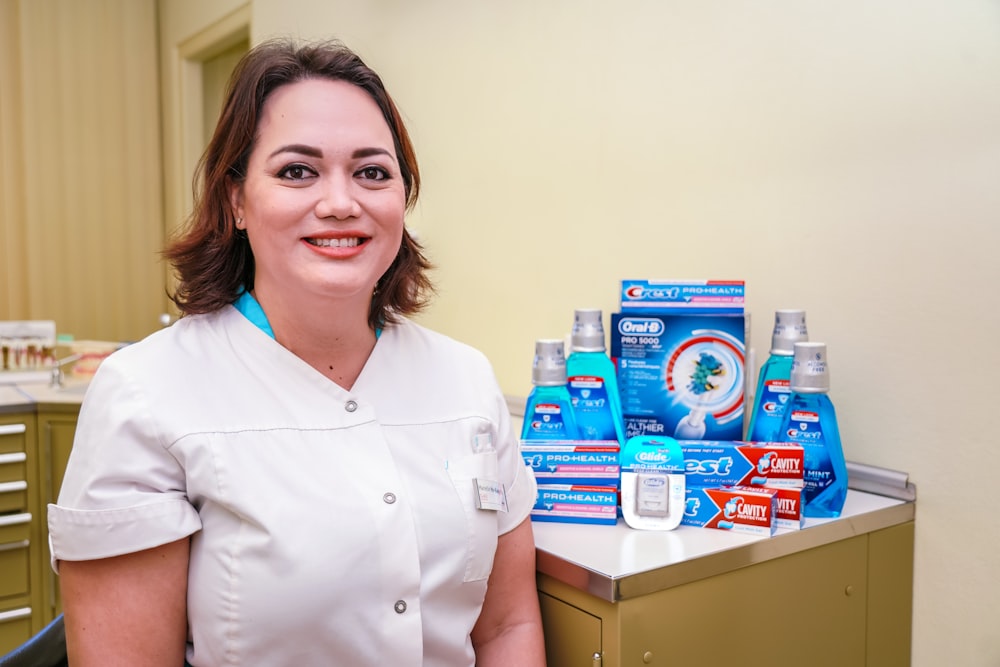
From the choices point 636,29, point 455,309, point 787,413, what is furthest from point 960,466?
point 455,309

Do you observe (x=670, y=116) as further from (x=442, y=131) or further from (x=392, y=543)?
(x=392, y=543)

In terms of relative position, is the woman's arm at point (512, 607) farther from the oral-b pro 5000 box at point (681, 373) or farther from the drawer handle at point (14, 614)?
the drawer handle at point (14, 614)

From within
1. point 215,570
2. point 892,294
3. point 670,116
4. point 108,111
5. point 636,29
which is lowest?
point 215,570

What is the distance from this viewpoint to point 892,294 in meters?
1.41

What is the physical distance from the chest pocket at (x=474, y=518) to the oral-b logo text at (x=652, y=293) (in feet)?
1.58

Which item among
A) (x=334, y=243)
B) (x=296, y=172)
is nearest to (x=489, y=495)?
(x=334, y=243)

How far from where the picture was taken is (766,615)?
1.19 meters

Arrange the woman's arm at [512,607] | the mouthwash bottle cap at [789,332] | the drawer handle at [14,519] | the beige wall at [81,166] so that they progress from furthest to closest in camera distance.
→ 1. the beige wall at [81,166]
2. the drawer handle at [14,519]
3. the mouthwash bottle cap at [789,332]
4. the woman's arm at [512,607]

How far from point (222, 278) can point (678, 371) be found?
0.78 m

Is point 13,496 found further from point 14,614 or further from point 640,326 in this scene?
point 640,326

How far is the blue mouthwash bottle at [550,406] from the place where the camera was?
53.5 inches

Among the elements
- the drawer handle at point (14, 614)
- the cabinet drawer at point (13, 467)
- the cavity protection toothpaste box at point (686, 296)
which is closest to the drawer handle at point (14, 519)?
the cabinet drawer at point (13, 467)

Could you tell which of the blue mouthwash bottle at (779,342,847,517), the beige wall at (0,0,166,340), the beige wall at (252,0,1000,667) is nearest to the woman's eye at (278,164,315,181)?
the blue mouthwash bottle at (779,342,847,517)

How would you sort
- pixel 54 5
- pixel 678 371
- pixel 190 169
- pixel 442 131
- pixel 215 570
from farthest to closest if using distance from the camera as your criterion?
pixel 190 169
pixel 54 5
pixel 442 131
pixel 678 371
pixel 215 570
